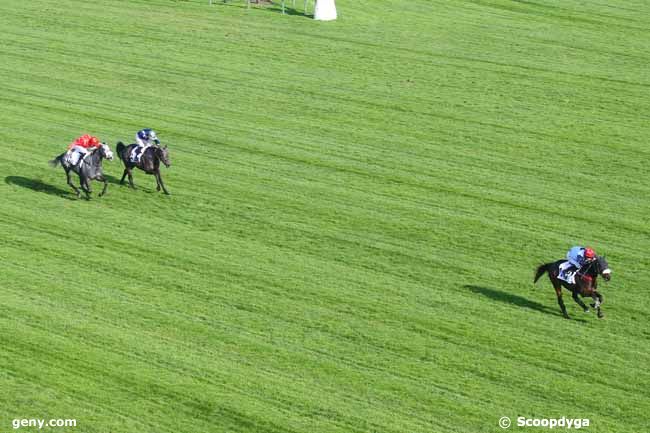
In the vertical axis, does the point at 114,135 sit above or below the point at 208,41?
below

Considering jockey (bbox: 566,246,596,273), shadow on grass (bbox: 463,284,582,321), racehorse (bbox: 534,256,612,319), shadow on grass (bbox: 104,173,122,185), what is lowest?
shadow on grass (bbox: 463,284,582,321)

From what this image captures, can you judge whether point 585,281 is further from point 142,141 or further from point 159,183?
point 142,141

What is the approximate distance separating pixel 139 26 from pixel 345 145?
1565 centimetres

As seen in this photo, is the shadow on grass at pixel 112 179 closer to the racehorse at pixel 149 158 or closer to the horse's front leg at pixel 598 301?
the racehorse at pixel 149 158

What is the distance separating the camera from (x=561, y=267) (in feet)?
64.8

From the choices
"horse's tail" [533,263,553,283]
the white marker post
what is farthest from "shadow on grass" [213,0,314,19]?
"horse's tail" [533,263,553,283]

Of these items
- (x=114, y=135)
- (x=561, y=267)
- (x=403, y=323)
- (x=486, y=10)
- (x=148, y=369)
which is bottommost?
(x=148, y=369)

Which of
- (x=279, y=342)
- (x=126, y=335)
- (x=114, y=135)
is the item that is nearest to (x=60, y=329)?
(x=126, y=335)

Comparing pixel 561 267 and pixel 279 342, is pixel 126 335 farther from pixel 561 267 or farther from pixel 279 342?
pixel 561 267

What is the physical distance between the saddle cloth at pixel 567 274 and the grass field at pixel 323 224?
3.16 feet

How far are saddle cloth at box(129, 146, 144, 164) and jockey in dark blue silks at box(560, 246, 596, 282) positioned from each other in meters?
11.2

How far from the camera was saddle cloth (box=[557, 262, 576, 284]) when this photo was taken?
19.6 m

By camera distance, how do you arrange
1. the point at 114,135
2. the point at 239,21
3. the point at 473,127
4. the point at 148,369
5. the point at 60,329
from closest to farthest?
1. the point at 148,369
2. the point at 60,329
3. the point at 114,135
4. the point at 473,127
5. the point at 239,21

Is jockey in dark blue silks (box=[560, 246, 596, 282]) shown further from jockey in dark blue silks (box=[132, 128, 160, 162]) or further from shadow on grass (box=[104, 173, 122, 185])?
shadow on grass (box=[104, 173, 122, 185])
